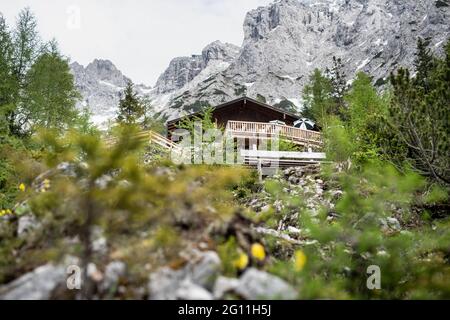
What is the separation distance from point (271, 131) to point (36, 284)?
19.5 meters

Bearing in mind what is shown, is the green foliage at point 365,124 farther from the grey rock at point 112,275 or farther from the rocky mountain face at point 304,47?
the rocky mountain face at point 304,47

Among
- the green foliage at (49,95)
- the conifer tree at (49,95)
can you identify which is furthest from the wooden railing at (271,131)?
the conifer tree at (49,95)

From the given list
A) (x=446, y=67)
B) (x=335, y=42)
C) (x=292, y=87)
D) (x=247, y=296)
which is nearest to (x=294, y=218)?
(x=446, y=67)

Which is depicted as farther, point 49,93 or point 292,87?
point 292,87

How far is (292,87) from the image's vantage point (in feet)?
388

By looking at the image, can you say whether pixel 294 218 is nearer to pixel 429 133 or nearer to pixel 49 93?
pixel 429 133

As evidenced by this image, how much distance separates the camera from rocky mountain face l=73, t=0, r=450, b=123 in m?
91.9

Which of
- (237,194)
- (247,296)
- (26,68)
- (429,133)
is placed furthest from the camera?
(26,68)

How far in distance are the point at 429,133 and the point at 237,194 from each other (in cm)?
791

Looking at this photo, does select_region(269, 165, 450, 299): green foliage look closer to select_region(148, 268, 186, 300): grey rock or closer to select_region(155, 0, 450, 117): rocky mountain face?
→ select_region(148, 268, 186, 300): grey rock

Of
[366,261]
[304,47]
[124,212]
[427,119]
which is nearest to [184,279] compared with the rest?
[124,212]

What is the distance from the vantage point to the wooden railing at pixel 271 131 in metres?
20.9

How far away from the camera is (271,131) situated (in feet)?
70.1

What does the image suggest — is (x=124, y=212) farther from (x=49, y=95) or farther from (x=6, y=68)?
(x=49, y=95)
